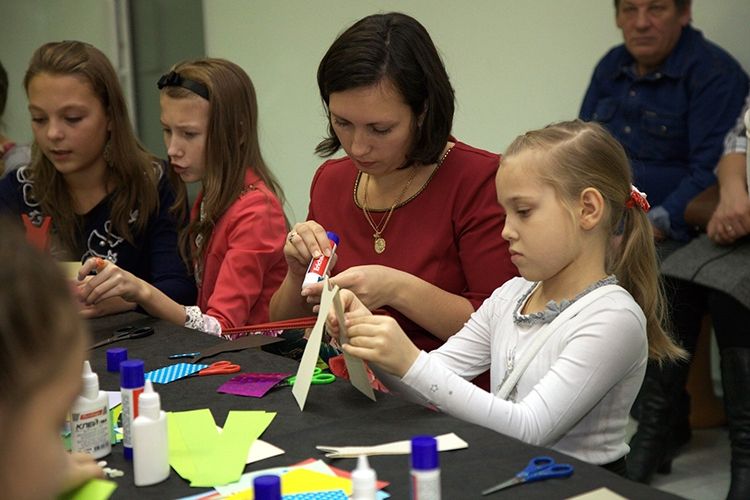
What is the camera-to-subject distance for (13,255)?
0.67m

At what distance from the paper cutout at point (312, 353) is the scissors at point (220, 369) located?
259 mm

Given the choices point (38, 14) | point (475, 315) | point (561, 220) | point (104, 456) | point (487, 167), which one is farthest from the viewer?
point (38, 14)

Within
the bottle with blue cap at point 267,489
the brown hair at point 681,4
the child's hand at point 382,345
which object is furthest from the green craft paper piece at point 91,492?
the brown hair at point 681,4

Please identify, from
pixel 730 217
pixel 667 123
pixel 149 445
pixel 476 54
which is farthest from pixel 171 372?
pixel 476 54

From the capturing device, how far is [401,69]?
201cm

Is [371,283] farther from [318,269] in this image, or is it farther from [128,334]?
[128,334]

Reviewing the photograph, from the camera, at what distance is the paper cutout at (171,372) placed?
174cm

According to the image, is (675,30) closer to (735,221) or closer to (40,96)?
(735,221)

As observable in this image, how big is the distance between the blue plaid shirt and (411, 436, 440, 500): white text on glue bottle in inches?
94.1

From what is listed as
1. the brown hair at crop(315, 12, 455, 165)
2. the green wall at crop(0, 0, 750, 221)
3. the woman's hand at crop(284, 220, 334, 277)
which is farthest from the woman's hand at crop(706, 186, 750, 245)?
the woman's hand at crop(284, 220, 334, 277)

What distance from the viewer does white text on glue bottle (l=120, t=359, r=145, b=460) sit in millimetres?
1358

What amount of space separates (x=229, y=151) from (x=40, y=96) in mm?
605

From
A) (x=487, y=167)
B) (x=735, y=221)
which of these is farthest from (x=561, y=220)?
(x=735, y=221)

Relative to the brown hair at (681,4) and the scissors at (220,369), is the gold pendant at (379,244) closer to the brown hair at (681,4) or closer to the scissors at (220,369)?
the scissors at (220,369)
